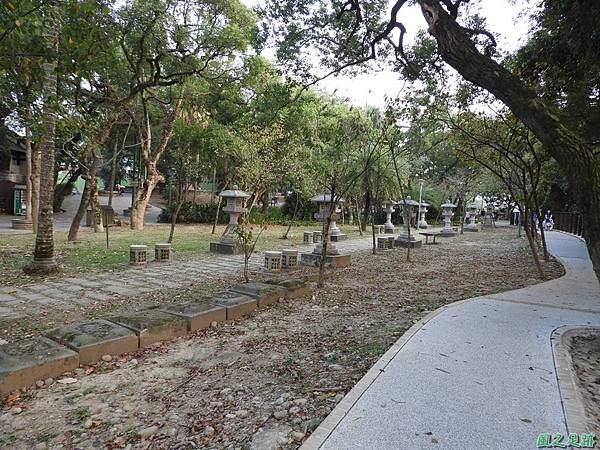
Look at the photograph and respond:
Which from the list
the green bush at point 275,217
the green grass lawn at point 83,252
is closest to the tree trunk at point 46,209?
Answer: the green grass lawn at point 83,252

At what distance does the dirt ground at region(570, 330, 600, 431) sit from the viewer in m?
2.54

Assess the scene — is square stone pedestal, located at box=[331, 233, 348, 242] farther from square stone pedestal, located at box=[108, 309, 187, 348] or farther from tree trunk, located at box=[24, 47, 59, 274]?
square stone pedestal, located at box=[108, 309, 187, 348]

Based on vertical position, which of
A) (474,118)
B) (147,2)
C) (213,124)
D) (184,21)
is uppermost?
(184,21)

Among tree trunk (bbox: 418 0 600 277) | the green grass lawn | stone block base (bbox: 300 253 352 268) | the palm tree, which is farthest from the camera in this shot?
stone block base (bbox: 300 253 352 268)

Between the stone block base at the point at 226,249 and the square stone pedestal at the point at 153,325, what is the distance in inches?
255

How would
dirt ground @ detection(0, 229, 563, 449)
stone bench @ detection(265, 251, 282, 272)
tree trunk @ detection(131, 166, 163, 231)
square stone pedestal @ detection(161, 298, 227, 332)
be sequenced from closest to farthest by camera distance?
dirt ground @ detection(0, 229, 563, 449) < square stone pedestal @ detection(161, 298, 227, 332) < stone bench @ detection(265, 251, 282, 272) < tree trunk @ detection(131, 166, 163, 231)

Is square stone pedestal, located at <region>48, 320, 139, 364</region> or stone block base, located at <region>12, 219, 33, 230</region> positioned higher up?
stone block base, located at <region>12, 219, 33, 230</region>

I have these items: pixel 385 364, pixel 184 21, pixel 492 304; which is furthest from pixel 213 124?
pixel 385 364

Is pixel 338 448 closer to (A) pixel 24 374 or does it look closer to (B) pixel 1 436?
(B) pixel 1 436

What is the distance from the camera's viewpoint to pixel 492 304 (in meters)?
5.23

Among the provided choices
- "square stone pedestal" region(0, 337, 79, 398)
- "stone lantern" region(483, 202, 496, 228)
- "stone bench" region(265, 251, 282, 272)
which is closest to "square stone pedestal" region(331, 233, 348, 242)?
"stone bench" region(265, 251, 282, 272)

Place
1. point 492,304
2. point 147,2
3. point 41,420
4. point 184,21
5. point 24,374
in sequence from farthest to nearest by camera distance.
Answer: point 184,21, point 147,2, point 492,304, point 24,374, point 41,420

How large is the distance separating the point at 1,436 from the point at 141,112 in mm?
18800

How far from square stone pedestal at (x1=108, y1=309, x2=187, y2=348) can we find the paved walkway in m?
1.56
